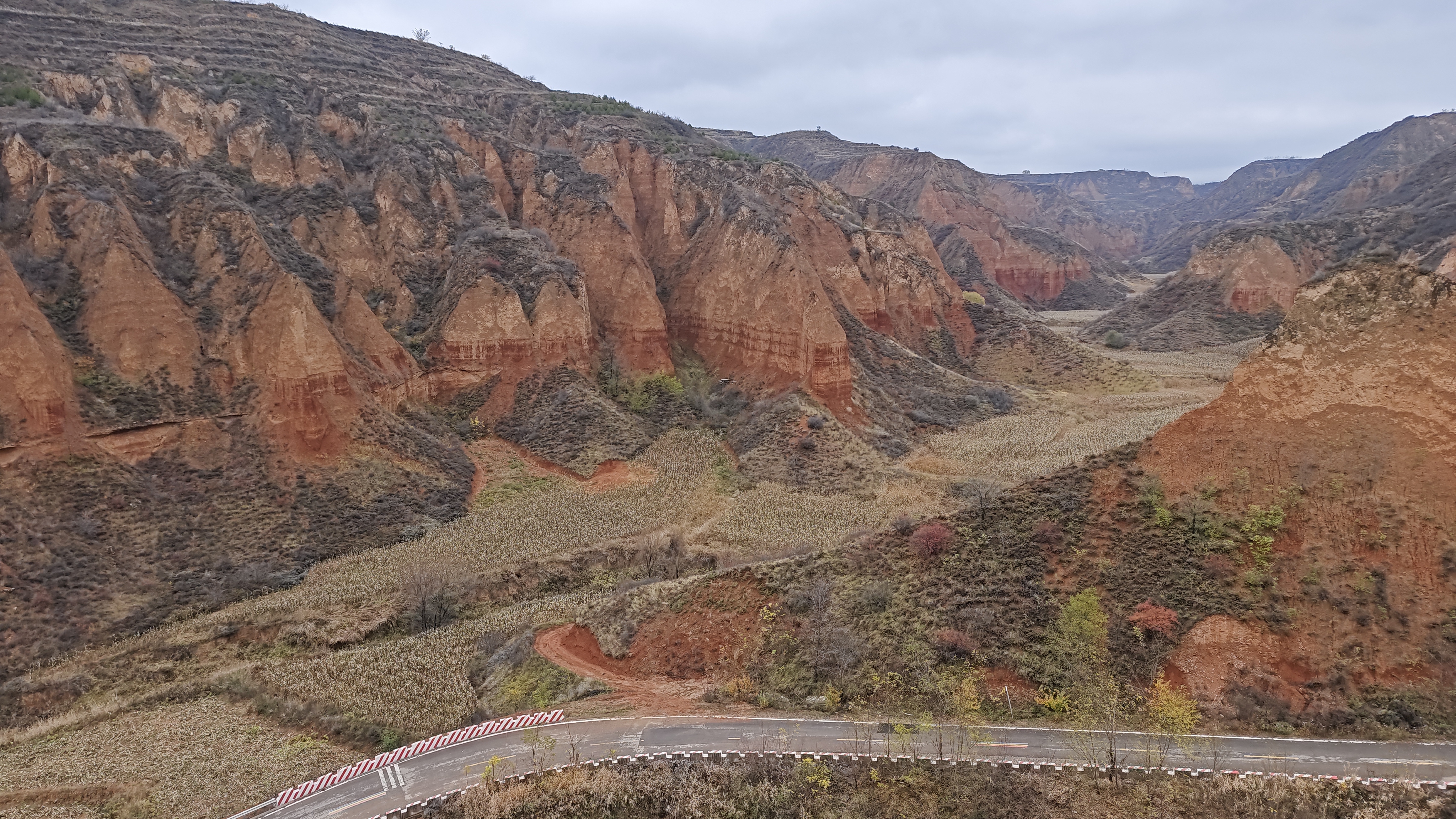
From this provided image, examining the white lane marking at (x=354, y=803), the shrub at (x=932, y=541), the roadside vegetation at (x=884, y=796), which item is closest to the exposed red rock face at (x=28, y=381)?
the white lane marking at (x=354, y=803)

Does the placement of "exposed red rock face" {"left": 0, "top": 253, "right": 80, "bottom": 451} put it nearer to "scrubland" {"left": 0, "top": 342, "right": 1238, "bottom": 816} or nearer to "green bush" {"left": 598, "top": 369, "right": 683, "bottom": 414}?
"scrubland" {"left": 0, "top": 342, "right": 1238, "bottom": 816}

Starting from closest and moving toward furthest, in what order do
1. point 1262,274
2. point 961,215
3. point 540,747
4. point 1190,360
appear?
point 540,747 < point 1190,360 < point 1262,274 < point 961,215

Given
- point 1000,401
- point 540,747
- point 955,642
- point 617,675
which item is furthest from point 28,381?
point 1000,401

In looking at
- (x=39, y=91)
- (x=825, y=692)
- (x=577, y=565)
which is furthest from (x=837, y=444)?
(x=39, y=91)

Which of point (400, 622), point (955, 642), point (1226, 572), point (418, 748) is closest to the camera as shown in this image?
point (418, 748)

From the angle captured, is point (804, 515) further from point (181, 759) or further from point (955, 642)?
point (181, 759)

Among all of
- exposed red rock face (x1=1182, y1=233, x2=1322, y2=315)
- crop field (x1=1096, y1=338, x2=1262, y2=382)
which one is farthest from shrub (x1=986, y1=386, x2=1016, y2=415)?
exposed red rock face (x1=1182, y1=233, x2=1322, y2=315)

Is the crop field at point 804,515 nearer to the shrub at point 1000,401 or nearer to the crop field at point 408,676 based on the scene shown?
the crop field at point 408,676
